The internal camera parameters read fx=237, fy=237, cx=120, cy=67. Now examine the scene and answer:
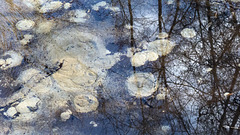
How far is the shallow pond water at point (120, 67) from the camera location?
2.13 m

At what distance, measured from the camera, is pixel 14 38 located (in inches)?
116

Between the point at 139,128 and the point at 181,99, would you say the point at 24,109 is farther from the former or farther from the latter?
the point at 181,99

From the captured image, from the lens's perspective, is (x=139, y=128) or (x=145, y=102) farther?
(x=145, y=102)

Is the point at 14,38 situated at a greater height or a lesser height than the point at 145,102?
greater

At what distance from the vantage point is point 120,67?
8.29 ft

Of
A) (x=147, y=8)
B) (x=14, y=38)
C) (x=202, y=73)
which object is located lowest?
(x=202, y=73)

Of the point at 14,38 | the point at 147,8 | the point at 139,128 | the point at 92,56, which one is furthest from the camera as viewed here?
the point at 147,8

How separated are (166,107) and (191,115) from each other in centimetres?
23

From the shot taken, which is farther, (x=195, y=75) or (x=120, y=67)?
(x=120, y=67)

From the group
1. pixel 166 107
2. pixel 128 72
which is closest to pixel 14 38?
pixel 128 72

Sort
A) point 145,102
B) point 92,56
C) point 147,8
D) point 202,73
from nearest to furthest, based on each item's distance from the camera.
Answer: point 145,102
point 202,73
point 92,56
point 147,8

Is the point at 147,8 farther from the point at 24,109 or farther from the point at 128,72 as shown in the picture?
the point at 24,109

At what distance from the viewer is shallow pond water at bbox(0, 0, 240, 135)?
6.99 feet

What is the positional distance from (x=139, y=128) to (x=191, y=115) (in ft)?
1.60
